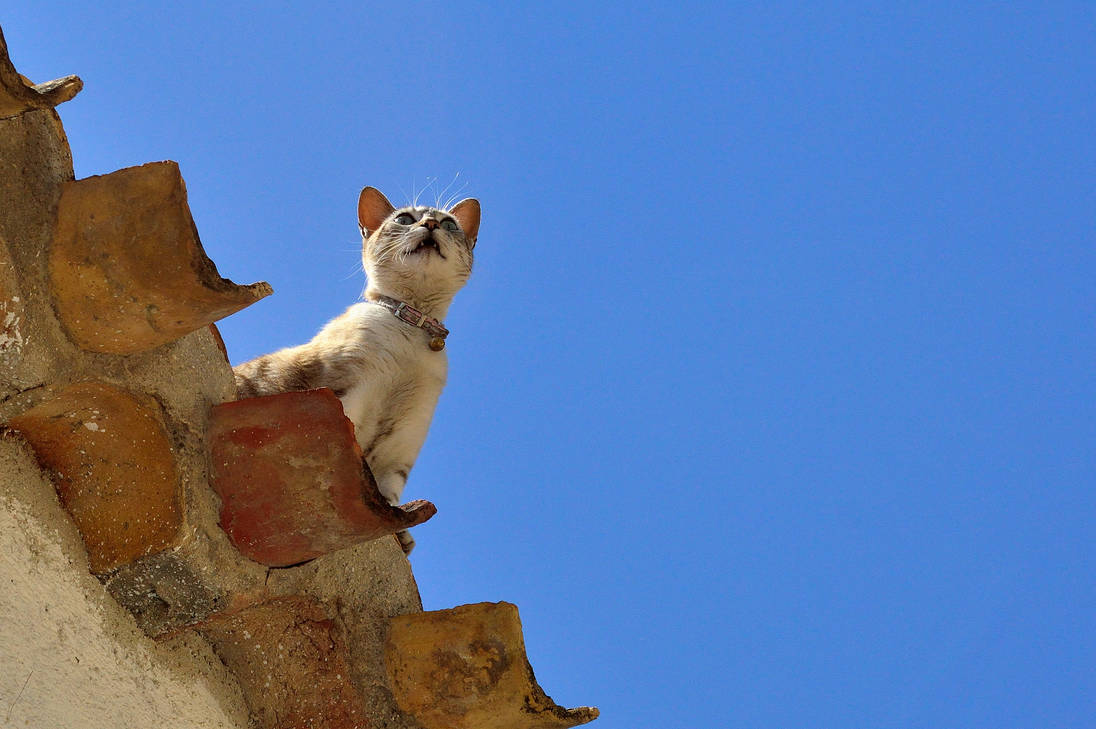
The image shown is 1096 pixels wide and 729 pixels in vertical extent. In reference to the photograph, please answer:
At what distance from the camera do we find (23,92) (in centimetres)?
153

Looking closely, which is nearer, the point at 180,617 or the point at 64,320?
→ the point at 64,320

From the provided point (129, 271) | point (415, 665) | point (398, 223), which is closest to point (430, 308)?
point (398, 223)

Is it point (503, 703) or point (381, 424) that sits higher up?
point (381, 424)

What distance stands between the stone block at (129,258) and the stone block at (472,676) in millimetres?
959

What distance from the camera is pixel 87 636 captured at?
1853mm

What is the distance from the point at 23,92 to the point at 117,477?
72 centimetres

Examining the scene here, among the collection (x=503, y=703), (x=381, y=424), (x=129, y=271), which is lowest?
(x=503, y=703)

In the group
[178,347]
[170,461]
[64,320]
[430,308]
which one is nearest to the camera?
[64,320]

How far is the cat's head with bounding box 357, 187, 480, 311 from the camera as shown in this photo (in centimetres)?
395

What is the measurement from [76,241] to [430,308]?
2254 millimetres

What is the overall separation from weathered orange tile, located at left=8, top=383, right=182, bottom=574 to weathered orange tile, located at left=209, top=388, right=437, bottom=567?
14cm

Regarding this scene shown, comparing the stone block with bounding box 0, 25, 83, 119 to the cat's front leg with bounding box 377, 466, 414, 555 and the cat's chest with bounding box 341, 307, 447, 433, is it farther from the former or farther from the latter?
the cat's front leg with bounding box 377, 466, 414, 555

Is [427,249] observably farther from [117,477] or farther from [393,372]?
[117,477]

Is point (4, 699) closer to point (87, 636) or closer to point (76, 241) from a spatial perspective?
point (87, 636)
